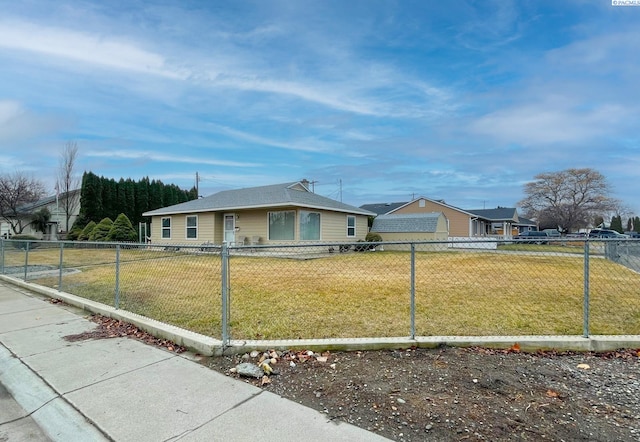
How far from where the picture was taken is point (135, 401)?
8.65 ft

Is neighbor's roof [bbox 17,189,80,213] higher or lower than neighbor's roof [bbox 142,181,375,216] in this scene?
higher

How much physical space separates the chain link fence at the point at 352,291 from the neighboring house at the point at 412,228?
11.6 metres

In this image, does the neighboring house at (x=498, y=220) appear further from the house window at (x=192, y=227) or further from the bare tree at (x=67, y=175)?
the bare tree at (x=67, y=175)

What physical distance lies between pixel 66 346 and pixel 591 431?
5.04m

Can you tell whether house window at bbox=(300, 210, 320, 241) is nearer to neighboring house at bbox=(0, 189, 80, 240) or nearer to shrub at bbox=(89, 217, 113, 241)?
shrub at bbox=(89, 217, 113, 241)

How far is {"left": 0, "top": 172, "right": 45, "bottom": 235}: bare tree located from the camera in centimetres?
3170

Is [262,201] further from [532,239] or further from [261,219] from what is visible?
[532,239]

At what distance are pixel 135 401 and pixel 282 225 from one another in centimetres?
1409

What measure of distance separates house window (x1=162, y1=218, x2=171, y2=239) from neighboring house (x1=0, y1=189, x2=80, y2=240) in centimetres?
1798

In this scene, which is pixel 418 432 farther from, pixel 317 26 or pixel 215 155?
pixel 215 155

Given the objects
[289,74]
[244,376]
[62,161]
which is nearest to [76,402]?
[244,376]

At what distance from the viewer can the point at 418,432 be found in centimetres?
214

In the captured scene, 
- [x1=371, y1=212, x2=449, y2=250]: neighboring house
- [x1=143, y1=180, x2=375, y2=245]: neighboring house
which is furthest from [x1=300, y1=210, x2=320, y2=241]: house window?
[x1=371, y1=212, x2=449, y2=250]: neighboring house

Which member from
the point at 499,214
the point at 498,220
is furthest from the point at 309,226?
the point at 499,214
